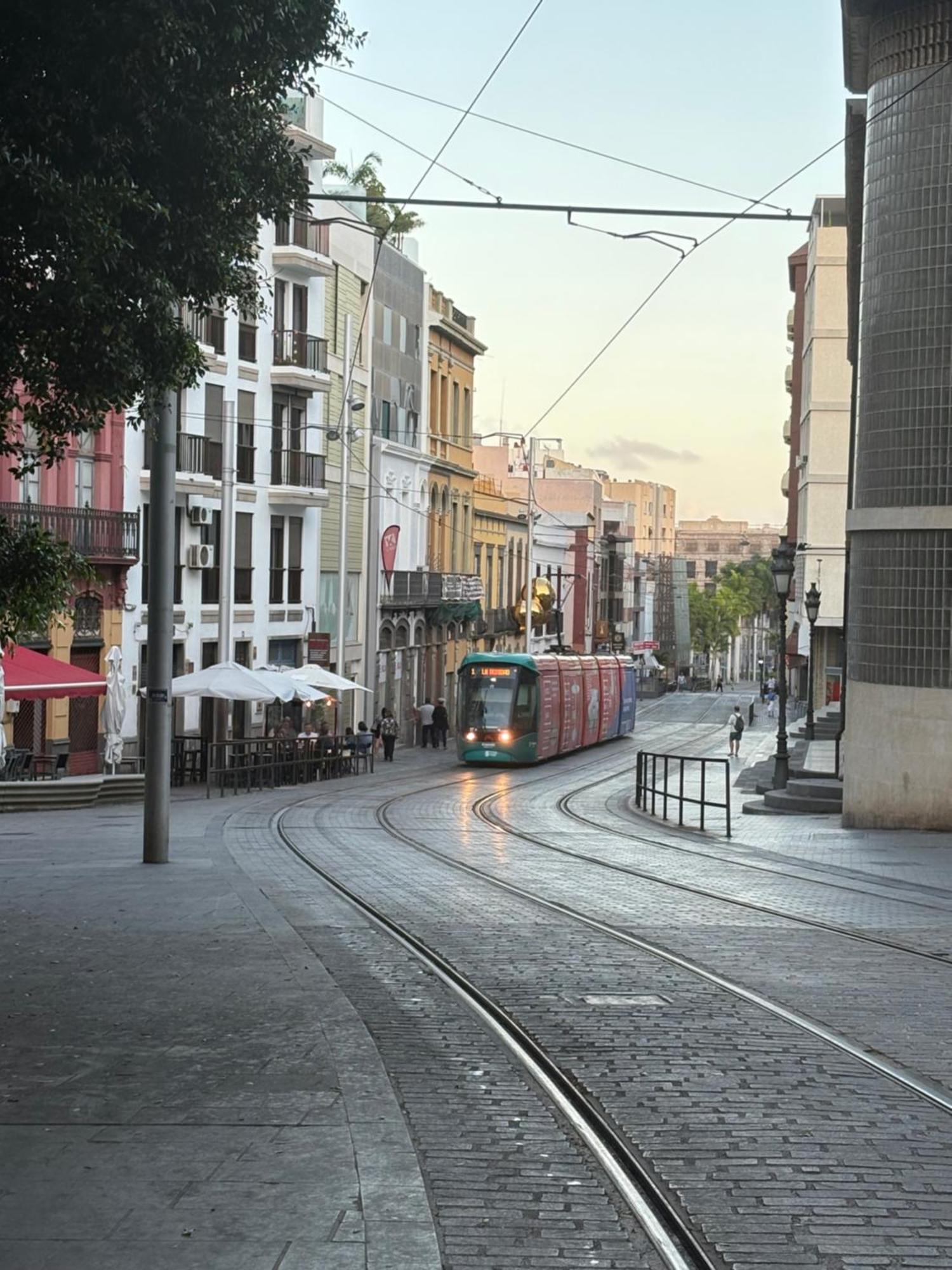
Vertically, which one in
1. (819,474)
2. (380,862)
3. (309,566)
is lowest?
(380,862)

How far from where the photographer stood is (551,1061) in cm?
990

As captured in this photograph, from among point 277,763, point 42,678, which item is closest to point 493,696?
point 277,763

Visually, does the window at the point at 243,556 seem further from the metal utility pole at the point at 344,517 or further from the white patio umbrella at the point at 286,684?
the white patio umbrella at the point at 286,684

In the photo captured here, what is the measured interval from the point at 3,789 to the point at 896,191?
17.3m

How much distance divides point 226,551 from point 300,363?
9.53 metres

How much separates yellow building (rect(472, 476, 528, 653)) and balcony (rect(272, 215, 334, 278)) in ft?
92.9

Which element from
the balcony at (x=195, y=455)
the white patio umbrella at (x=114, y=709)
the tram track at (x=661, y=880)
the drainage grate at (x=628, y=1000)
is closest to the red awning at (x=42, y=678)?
the white patio umbrella at (x=114, y=709)

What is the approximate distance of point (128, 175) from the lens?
10.6 m

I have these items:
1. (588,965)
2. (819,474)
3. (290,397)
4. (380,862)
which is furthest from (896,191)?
(819,474)

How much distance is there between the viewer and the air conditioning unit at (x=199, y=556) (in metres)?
44.6

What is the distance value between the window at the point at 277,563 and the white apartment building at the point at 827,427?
2490 cm

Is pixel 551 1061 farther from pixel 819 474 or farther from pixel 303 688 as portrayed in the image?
pixel 819 474

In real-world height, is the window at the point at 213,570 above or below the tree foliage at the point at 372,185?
below

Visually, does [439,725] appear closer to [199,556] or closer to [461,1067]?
[199,556]
